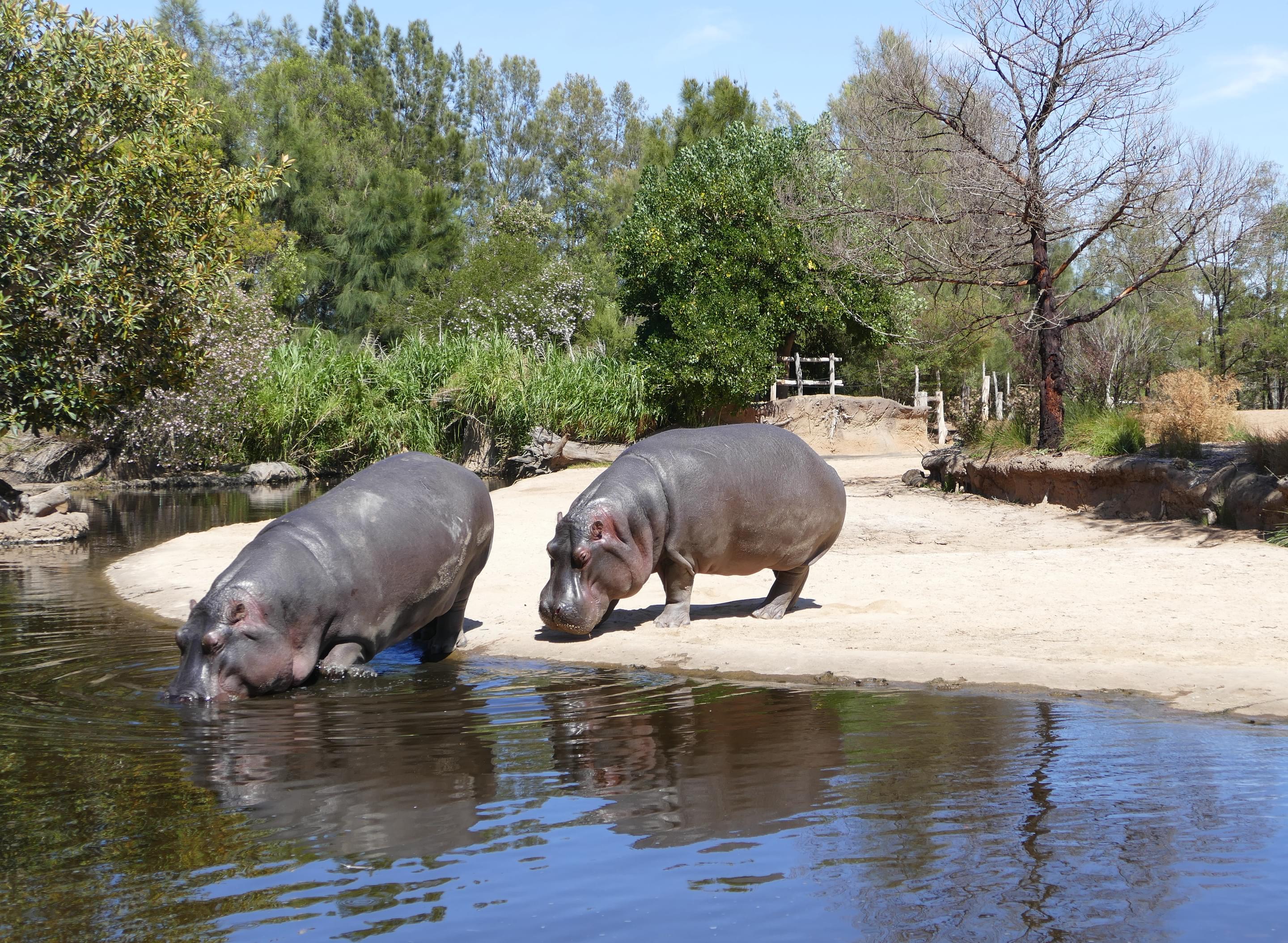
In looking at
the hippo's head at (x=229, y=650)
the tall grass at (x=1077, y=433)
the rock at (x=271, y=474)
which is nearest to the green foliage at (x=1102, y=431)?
the tall grass at (x=1077, y=433)

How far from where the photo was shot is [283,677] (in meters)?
6.27

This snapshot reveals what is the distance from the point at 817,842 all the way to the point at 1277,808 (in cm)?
170

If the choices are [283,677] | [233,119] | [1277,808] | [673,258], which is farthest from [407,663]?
[233,119]

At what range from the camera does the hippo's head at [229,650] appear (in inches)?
240

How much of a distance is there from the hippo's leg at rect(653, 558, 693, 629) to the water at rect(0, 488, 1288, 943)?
1269mm

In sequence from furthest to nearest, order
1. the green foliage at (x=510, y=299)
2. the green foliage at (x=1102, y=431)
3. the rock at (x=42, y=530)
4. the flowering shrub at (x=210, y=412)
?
the green foliage at (x=510, y=299) → the flowering shrub at (x=210, y=412) → the rock at (x=42, y=530) → the green foliage at (x=1102, y=431)

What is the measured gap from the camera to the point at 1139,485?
41.5 feet

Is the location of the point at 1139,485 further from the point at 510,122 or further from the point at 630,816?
the point at 510,122

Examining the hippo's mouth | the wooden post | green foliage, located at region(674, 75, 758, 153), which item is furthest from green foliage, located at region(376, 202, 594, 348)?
the hippo's mouth

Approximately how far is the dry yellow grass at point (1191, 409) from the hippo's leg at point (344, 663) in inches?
390

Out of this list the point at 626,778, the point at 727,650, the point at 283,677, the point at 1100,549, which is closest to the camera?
the point at 626,778

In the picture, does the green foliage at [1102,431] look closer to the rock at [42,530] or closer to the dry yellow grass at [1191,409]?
the dry yellow grass at [1191,409]

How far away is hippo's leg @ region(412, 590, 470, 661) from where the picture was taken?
25.5 ft

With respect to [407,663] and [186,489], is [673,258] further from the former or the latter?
[407,663]
